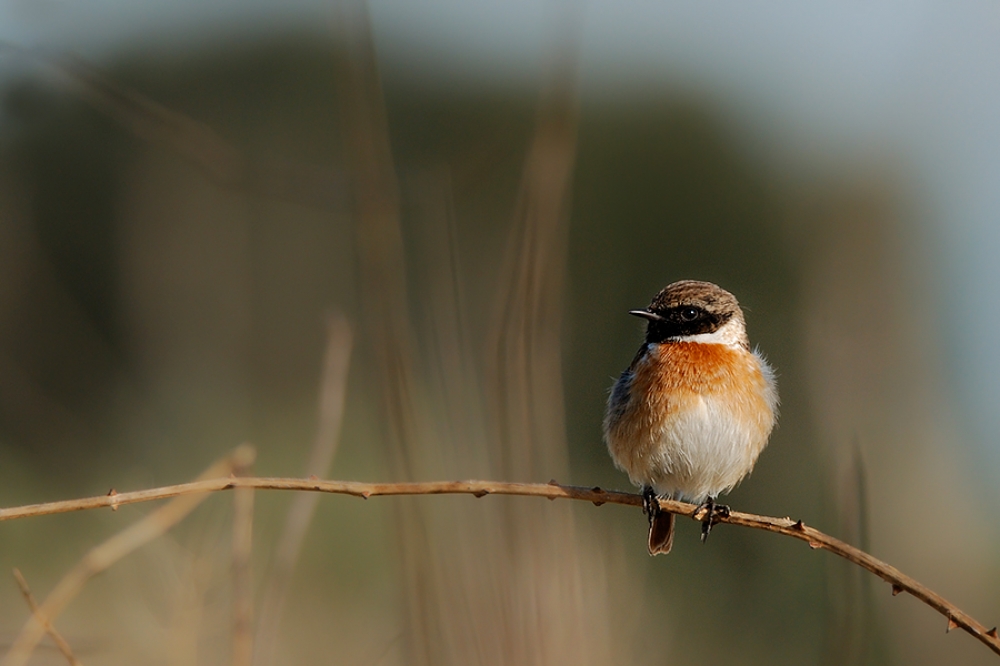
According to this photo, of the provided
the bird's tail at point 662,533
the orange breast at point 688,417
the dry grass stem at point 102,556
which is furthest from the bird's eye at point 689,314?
the dry grass stem at point 102,556

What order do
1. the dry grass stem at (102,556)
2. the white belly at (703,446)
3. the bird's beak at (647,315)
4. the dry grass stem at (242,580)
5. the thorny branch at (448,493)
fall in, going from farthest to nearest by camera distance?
the bird's beak at (647,315) → the white belly at (703,446) → the dry grass stem at (242,580) → the dry grass stem at (102,556) → the thorny branch at (448,493)

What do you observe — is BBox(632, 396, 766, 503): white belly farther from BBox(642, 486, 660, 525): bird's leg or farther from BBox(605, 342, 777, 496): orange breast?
BBox(642, 486, 660, 525): bird's leg

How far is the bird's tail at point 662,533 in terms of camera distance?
4445mm

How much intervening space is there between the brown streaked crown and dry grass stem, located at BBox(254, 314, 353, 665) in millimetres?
1953

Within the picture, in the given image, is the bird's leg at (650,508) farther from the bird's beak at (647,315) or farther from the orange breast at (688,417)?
the bird's beak at (647,315)

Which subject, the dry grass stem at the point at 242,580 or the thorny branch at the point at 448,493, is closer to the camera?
the thorny branch at the point at 448,493

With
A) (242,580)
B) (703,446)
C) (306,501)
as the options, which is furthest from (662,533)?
(242,580)

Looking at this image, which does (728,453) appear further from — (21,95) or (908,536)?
(21,95)

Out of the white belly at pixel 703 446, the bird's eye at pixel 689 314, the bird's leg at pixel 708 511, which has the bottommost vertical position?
the bird's leg at pixel 708 511

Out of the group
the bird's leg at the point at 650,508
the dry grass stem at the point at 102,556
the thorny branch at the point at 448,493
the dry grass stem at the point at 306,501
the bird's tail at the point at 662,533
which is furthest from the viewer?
the bird's tail at the point at 662,533

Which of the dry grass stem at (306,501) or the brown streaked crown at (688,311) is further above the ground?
the brown streaked crown at (688,311)

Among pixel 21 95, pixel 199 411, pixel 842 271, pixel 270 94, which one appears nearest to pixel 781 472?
pixel 842 271

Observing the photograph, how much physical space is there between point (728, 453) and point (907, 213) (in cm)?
347

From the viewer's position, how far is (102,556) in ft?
7.06
